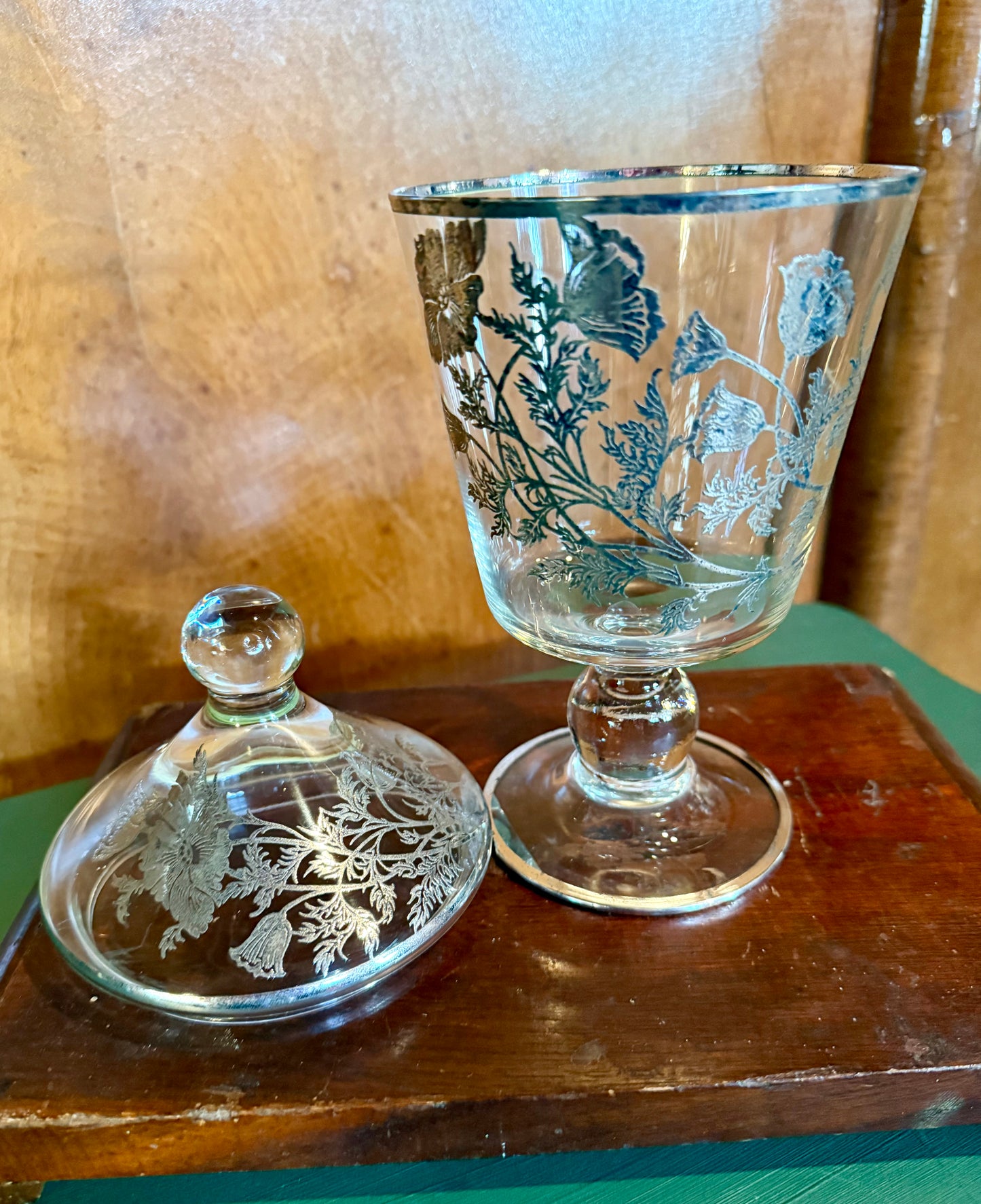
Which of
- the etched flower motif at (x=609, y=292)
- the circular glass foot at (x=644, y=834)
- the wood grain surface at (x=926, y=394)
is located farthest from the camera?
the wood grain surface at (x=926, y=394)

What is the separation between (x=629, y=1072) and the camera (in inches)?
12.2

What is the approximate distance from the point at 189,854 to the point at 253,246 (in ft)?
1.06

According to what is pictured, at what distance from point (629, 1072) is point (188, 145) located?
47cm

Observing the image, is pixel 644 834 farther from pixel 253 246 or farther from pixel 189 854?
pixel 253 246

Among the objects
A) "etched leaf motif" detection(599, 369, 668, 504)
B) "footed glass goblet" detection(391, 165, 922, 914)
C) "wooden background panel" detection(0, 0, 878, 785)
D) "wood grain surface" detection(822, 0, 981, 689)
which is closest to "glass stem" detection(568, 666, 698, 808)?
"footed glass goblet" detection(391, 165, 922, 914)

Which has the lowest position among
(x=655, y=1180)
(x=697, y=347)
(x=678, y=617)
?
(x=655, y=1180)

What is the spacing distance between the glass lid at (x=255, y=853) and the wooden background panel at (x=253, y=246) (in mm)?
178

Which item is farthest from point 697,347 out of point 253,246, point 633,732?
point 253,246

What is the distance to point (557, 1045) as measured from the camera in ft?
1.06

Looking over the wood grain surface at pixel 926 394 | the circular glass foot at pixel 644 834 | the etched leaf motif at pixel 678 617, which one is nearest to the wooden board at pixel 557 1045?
the circular glass foot at pixel 644 834

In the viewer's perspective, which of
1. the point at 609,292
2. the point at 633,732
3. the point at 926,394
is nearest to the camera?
the point at 609,292

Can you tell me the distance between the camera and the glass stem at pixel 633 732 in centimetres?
43
